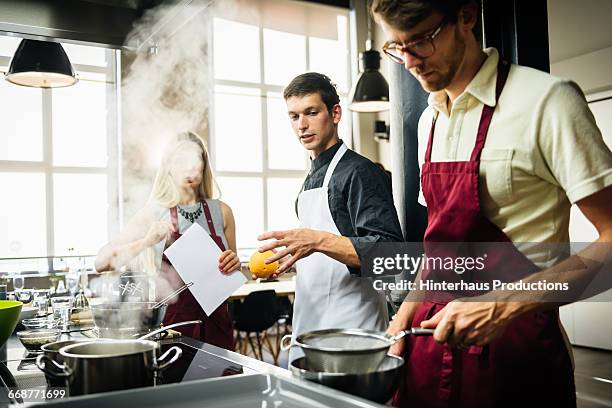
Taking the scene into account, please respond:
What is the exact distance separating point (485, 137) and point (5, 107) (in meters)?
6.90

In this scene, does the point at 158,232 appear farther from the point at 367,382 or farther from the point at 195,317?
the point at 367,382

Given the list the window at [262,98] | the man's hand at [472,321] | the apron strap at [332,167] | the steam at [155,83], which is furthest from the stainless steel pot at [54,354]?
the window at [262,98]

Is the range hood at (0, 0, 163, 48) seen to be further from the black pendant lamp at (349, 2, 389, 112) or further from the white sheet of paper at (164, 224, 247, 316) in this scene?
the black pendant lamp at (349, 2, 389, 112)

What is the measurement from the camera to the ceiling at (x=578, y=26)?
4.48m

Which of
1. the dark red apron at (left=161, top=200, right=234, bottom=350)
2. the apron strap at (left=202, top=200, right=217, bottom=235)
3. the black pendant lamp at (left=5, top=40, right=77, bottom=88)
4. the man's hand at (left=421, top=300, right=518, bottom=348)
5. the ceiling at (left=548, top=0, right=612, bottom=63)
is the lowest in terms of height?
the dark red apron at (left=161, top=200, right=234, bottom=350)

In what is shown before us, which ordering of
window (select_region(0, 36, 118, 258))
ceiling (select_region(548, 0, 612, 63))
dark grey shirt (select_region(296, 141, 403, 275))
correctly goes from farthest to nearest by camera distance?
window (select_region(0, 36, 118, 258)) → ceiling (select_region(548, 0, 612, 63)) → dark grey shirt (select_region(296, 141, 403, 275))

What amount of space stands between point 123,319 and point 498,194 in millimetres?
1016

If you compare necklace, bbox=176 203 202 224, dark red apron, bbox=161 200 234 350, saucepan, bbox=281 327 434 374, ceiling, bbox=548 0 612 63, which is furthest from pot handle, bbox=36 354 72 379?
ceiling, bbox=548 0 612 63

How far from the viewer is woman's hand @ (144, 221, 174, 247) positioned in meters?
2.79

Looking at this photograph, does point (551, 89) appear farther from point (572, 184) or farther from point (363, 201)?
point (363, 201)

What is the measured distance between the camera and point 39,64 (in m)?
3.57

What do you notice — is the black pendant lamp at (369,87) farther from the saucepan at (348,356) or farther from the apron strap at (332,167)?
the saucepan at (348,356)

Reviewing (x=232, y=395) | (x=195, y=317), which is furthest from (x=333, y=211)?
(x=232, y=395)

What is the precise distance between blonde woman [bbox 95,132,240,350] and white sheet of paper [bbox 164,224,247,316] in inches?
11.0
